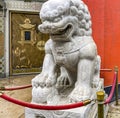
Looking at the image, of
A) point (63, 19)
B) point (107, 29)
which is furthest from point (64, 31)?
point (107, 29)

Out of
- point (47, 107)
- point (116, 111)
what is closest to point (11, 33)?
point (116, 111)

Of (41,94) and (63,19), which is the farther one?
(41,94)

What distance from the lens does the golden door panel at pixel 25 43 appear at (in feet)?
17.6

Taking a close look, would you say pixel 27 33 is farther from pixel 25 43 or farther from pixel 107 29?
pixel 107 29

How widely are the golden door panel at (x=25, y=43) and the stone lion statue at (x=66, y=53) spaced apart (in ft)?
12.1

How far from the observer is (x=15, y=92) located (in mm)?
3678

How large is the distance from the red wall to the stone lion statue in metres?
1.23

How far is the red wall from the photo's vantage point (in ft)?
9.68

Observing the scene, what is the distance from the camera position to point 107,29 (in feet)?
9.83

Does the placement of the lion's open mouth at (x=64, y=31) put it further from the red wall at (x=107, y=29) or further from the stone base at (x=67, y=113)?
the red wall at (x=107, y=29)

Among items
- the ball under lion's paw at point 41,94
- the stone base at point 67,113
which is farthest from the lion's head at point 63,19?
the stone base at point 67,113

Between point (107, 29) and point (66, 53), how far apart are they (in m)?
1.50

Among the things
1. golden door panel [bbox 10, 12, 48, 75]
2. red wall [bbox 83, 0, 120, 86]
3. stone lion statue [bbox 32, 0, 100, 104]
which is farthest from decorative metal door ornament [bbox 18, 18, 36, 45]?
stone lion statue [bbox 32, 0, 100, 104]

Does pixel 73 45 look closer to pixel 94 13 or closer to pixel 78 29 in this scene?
pixel 78 29
